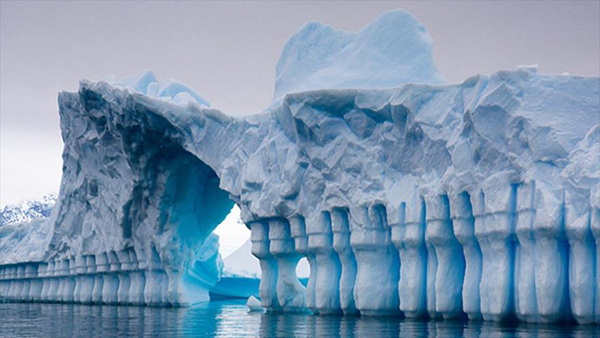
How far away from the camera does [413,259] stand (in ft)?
50.4

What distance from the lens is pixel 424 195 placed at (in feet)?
49.0

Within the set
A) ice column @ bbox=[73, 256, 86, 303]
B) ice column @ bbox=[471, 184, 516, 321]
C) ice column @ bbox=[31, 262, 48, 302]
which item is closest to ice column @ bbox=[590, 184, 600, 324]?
ice column @ bbox=[471, 184, 516, 321]

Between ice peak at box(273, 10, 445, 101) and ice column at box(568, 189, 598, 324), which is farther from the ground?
ice peak at box(273, 10, 445, 101)

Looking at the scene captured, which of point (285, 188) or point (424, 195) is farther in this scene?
point (285, 188)

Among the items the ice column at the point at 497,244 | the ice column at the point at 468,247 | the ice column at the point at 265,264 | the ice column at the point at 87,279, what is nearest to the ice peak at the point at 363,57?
the ice column at the point at 265,264

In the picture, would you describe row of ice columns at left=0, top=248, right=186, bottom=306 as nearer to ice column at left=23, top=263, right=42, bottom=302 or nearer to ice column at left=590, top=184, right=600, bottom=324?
ice column at left=23, top=263, right=42, bottom=302

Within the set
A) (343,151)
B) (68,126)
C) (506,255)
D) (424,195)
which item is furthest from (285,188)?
(68,126)

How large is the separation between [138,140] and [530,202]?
13857 millimetres

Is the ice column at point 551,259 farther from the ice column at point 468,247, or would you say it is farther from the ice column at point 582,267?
the ice column at point 468,247

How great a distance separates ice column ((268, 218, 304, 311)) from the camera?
19609mm

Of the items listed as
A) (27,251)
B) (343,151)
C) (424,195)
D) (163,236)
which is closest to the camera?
(424,195)

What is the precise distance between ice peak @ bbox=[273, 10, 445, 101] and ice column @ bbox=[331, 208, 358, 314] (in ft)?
9.84

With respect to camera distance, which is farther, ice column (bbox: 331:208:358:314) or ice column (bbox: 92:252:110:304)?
ice column (bbox: 92:252:110:304)

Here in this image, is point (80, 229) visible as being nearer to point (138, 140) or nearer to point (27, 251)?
point (27, 251)
